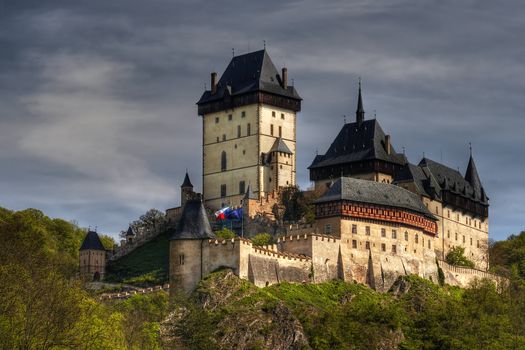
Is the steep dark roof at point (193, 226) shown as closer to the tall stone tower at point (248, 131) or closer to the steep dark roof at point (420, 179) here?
the tall stone tower at point (248, 131)

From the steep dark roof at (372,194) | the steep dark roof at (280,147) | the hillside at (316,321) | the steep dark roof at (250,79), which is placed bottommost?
the hillside at (316,321)

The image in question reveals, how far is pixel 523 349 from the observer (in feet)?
335

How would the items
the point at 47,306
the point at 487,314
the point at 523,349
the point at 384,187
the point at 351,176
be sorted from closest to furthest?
the point at 47,306 < the point at 523,349 < the point at 487,314 < the point at 384,187 < the point at 351,176

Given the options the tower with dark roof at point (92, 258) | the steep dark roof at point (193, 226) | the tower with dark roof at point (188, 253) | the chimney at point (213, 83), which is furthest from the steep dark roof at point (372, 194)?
the chimney at point (213, 83)

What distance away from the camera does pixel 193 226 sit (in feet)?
356

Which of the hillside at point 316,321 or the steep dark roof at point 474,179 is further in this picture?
the steep dark roof at point 474,179

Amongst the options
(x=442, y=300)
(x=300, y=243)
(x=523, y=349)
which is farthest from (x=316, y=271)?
(x=523, y=349)

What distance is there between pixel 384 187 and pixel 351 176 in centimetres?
905

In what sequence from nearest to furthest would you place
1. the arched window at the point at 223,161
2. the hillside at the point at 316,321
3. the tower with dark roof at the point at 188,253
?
1. the hillside at the point at 316,321
2. the tower with dark roof at the point at 188,253
3. the arched window at the point at 223,161

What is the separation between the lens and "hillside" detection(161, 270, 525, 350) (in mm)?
102062

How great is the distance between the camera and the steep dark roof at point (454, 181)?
446 ft

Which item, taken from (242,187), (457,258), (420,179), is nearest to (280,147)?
(242,187)

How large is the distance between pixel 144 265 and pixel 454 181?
31.1m

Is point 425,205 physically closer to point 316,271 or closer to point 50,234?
point 316,271
